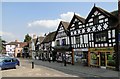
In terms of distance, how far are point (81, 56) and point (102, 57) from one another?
5.00 m

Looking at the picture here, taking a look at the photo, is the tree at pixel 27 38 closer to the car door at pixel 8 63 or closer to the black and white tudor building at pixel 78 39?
the black and white tudor building at pixel 78 39

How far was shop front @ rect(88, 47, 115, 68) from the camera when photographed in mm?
23697

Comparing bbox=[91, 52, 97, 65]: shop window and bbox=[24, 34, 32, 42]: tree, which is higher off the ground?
bbox=[24, 34, 32, 42]: tree

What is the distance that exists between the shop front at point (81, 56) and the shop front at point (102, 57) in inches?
45.9

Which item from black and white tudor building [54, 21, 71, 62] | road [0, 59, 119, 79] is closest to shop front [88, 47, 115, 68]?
road [0, 59, 119, 79]

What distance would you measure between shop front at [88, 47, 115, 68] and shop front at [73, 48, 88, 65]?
1.17 metres

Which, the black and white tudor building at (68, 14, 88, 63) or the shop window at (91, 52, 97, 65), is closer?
the shop window at (91, 52, 97, 65)

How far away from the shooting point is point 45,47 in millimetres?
45938

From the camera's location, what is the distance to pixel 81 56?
29.7 meters

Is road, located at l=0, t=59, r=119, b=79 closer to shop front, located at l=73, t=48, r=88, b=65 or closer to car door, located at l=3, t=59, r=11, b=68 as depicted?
car door, located at l=3, t=59, r=11, b=68

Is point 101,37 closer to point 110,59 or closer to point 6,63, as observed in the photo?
point 110,59

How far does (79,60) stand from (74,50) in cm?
209

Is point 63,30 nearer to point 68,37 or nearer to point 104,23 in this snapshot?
point 68,37

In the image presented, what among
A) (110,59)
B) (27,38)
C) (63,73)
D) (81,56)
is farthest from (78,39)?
(27,38)
